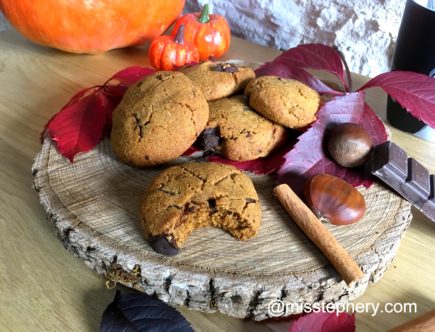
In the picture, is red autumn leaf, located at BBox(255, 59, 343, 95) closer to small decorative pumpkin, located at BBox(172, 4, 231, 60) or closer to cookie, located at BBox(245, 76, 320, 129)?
cookie, located at BBox(245, 76, 320, 129)

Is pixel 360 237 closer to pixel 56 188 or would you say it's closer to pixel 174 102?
pixel 174 102

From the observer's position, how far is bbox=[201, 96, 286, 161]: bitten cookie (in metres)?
0.69

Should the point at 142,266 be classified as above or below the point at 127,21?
below

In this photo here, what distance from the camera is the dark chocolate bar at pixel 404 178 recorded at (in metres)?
0.66

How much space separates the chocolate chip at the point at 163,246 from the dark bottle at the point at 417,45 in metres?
0.56

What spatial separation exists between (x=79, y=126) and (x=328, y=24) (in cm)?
69

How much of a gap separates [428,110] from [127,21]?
642 mm

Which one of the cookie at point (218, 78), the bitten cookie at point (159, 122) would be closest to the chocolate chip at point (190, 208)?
the bitten cookie at point (159, 122)

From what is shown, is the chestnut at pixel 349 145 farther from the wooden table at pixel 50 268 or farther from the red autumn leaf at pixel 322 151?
the wooden table at pixel 50 268

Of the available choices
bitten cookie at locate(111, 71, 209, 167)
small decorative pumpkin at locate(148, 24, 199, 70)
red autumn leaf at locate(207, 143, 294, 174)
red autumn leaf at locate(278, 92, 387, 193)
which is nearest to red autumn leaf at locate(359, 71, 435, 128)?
red autumn leaf at locate(278, 92, 387, 193)

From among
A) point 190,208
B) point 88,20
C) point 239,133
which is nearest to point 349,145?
point 239,133

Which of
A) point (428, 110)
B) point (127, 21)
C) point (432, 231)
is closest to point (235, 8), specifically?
A: point (127, 21)

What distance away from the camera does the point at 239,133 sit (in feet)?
2.25

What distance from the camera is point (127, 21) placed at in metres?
1.04
